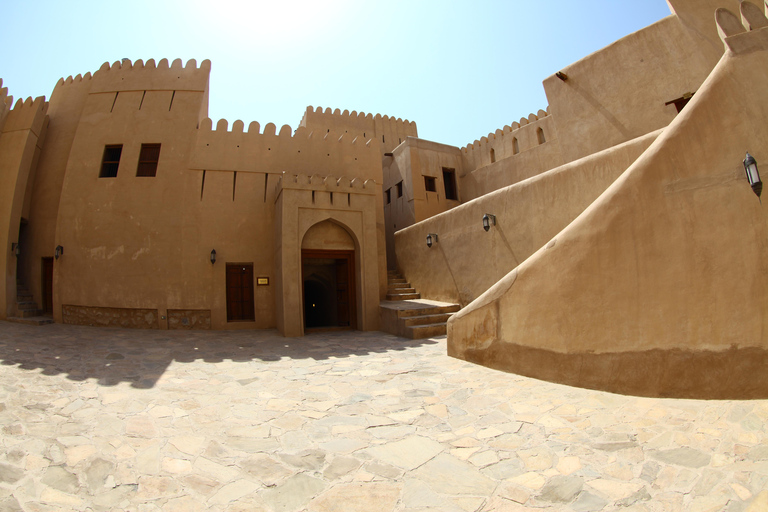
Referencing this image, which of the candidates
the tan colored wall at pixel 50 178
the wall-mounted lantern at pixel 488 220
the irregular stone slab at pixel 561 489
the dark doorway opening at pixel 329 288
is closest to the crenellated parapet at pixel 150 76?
the tan colored wall at pixel 50 178

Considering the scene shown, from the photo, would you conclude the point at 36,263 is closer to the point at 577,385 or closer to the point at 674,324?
the point at 577,385

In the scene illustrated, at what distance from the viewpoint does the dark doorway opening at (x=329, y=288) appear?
10719mm

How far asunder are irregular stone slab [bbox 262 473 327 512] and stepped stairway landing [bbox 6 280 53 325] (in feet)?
34.9

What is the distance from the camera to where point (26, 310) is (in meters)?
10.5

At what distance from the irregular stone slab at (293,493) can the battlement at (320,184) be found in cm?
800

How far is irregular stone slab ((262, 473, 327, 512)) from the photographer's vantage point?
8.13ft

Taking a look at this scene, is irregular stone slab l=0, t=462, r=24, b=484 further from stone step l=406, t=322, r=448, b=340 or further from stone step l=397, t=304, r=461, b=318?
stone step l=397, t=304, r=461, b=318

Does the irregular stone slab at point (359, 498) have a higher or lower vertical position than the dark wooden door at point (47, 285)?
lower

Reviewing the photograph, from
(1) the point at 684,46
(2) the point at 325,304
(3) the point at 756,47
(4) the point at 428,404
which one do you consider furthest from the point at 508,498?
(2) the point at 325,304

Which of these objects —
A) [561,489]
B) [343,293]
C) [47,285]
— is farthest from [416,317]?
[47,285]

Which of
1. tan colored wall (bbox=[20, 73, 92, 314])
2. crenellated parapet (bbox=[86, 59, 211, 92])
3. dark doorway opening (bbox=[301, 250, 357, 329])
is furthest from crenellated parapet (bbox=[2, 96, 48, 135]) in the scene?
dark doorway opening (bbox=[301, 250, 357, 329])

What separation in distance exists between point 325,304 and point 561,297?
11954mm

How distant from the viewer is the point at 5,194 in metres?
10.6

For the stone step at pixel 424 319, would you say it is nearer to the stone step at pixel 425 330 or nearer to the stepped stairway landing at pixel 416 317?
the stepped stairway landing at pixel 416 317
